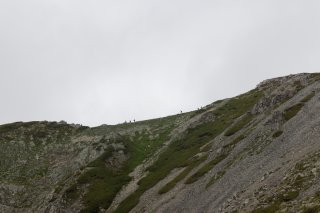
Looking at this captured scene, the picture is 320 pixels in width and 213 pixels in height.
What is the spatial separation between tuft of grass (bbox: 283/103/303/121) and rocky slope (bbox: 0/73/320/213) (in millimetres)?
182

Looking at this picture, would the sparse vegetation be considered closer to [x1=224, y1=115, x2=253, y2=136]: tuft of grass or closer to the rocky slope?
the rocky slope

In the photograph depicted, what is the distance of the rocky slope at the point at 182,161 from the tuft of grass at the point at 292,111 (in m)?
0.18

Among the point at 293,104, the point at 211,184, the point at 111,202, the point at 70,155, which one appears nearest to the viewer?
the point at 211,184

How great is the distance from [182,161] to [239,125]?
44.6 feet

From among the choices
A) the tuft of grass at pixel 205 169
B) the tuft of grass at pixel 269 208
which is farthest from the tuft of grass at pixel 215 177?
the tuft of grass at pixel 269 208

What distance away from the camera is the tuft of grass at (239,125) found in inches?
3337

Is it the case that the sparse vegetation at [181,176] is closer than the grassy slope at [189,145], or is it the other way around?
the sparse vegetation at [181,176]

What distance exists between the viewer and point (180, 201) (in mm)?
→ 62750

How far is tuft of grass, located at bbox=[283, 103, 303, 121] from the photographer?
70950 mm

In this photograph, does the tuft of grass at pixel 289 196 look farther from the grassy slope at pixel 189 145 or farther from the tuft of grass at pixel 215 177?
the grassy slope at pixel 189 145

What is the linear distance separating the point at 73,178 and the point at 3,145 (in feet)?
120

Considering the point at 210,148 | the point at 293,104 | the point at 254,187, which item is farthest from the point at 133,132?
the point at 254,187

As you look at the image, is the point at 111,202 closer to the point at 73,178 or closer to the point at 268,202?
the point at 73,178

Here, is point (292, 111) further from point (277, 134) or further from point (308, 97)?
point (277, 134)
